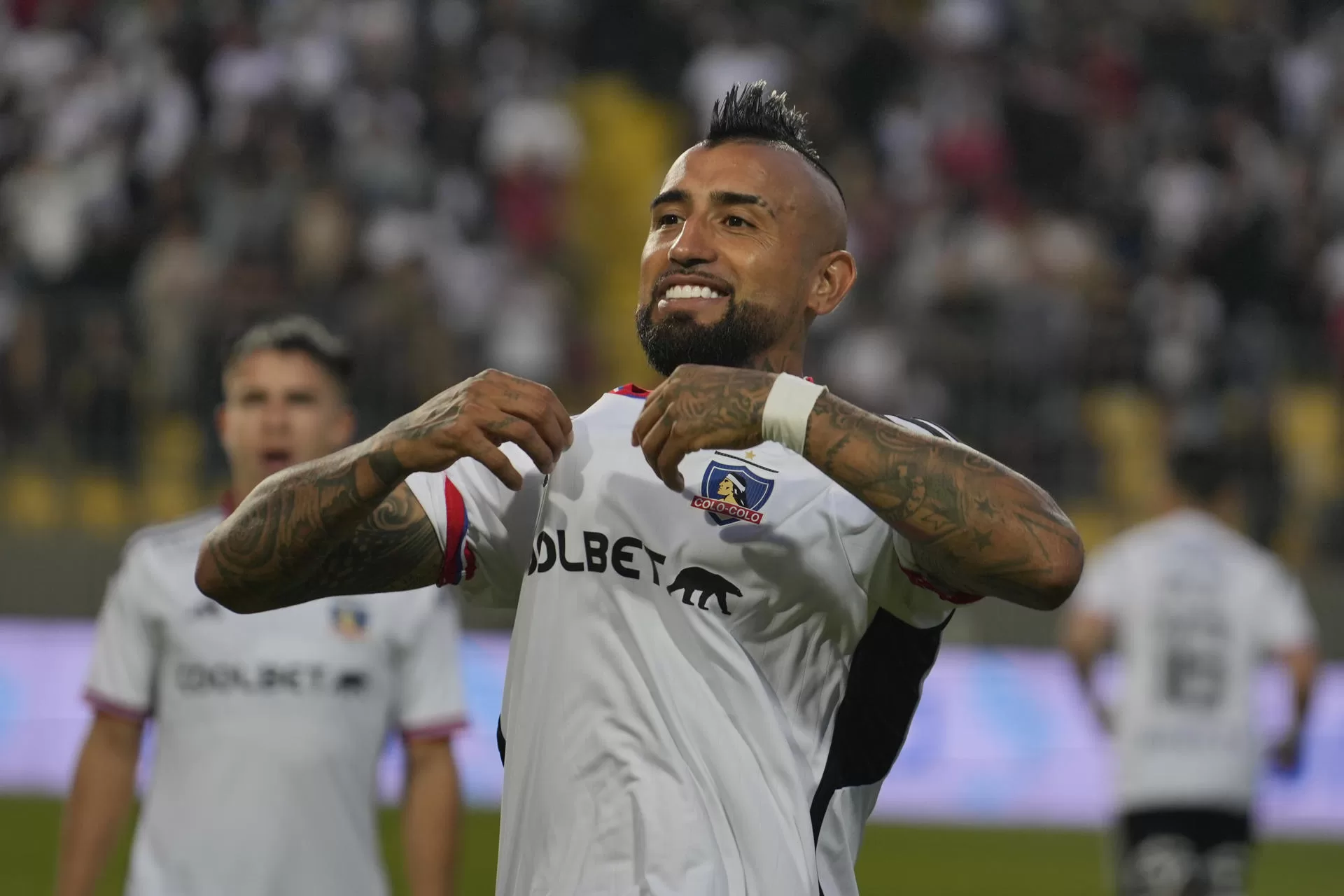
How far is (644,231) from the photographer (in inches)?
675

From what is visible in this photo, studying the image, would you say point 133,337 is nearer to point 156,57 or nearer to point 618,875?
point 156,57

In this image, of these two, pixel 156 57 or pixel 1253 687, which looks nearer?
pixel 1253 687

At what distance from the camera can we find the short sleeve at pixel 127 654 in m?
4.84

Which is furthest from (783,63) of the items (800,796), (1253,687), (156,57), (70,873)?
(800,796)

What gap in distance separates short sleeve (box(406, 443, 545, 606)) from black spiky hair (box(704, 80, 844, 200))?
697mm

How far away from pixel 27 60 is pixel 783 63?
234 inches

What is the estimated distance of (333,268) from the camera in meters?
13.3

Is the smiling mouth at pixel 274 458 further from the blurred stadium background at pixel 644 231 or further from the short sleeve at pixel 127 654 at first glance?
the blurred stadium background at pixel 644 231

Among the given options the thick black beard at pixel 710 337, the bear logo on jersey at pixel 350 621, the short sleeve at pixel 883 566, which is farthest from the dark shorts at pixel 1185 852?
the thick black beard at pixel 710 337

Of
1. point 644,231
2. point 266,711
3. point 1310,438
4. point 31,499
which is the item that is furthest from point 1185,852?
point 644,231

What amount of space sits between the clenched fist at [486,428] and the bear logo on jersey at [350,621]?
6.34 feet

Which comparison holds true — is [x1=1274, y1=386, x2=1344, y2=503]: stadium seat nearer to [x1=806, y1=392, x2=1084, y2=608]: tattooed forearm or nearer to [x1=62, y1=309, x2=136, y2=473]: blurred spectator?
[x1=62, y1=309, x2=136, y2=473]: blurred spectator

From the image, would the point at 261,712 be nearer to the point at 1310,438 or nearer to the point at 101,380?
the point at 101,380

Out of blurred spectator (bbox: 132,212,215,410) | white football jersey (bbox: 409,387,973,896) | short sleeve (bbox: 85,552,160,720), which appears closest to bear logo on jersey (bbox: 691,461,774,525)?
white football jersey (bbox: 409,387,973,896)
